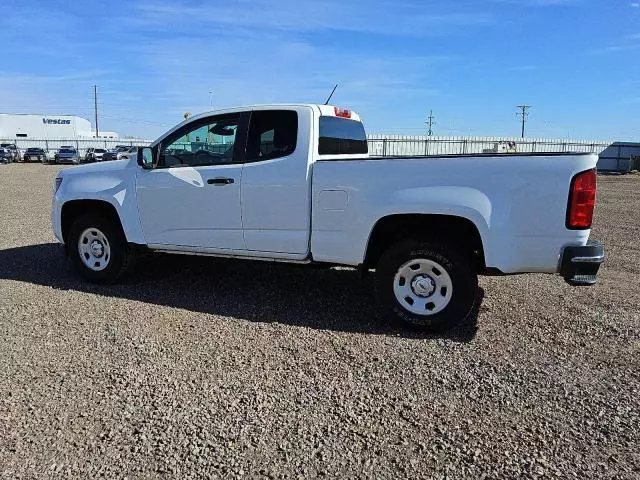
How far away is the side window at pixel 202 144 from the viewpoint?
18.8ft

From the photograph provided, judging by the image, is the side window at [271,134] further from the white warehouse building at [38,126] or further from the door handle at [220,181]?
the white warehouse building at [38,126]

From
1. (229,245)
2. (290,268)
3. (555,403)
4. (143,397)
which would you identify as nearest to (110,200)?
(229,245)

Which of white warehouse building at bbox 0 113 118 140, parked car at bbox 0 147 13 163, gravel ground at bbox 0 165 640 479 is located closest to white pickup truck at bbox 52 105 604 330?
gravel ground at bbox 0 165 640 479

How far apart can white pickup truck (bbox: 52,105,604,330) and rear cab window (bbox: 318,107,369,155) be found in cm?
2

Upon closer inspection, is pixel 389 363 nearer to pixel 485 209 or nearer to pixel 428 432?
pixel 428 432

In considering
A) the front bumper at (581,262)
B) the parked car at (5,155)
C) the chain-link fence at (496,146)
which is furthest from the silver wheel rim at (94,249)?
the parked car at (5,155)

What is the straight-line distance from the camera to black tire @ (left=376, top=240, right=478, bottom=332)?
188 inches

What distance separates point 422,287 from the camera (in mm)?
4918

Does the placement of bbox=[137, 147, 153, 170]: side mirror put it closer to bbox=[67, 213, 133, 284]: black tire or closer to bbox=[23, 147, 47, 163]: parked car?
bbox=[67, 213, 133, 284]: black tire

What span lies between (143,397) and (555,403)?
269 cm

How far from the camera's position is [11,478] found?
276cm

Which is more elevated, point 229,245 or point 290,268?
point 229,245

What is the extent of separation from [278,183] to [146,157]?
5.48ft

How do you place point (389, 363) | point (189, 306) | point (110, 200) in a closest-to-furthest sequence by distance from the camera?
point (389, 363) < point (189, 306) < point (110, 200)
